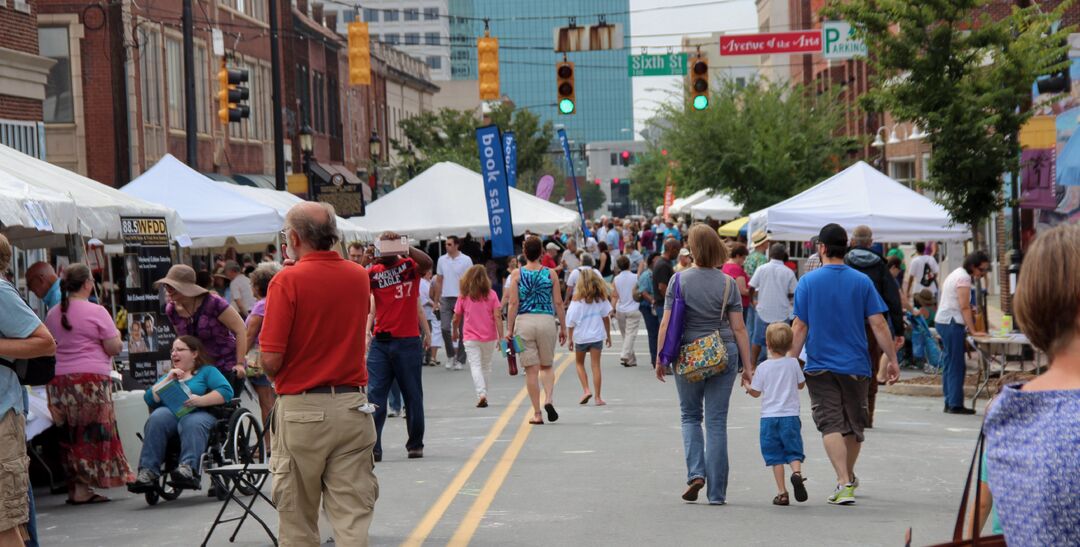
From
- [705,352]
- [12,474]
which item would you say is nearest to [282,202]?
[705,352]

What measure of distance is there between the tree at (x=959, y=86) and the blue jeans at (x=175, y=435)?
11.7 meters

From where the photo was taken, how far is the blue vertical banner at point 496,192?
2791 centimetres

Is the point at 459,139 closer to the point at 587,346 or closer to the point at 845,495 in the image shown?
the point at 587,346

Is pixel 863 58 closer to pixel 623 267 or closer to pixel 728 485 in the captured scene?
pixel 623 267

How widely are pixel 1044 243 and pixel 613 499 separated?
717cm

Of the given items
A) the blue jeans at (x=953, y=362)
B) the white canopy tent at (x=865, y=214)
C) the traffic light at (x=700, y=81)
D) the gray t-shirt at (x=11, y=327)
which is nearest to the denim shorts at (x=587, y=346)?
the blue jeans at (x=953, y=362)

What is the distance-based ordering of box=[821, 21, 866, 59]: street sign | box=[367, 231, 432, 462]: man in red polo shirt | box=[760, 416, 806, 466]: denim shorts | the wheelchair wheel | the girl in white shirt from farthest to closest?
box=[821, 21, 866, 59]: street sign, the girl in white shirt, box=[367, 231, 432, 462]: man in red polo shirt, the wheelchair wheel, box=[760, 416, 806, 466]: denim shorts

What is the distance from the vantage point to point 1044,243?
334 cm

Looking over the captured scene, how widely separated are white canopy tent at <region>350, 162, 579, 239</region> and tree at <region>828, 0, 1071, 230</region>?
44.7ft

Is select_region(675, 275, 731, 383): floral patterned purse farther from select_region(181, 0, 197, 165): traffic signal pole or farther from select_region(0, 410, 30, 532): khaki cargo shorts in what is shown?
select_region(181, 0, 197, 165): traffic signal pole

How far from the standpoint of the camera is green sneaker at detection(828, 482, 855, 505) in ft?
32.6

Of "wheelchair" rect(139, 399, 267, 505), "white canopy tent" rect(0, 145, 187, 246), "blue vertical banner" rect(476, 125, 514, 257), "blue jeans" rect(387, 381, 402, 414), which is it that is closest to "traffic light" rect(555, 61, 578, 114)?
"blue vertical banner" rect(476, 125, 514, 257)

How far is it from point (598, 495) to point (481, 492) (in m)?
0.89

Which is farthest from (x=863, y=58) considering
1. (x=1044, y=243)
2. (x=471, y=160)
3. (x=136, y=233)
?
(x=471, y=160)
